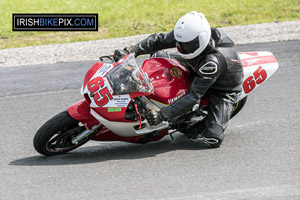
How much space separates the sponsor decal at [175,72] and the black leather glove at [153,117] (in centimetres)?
48

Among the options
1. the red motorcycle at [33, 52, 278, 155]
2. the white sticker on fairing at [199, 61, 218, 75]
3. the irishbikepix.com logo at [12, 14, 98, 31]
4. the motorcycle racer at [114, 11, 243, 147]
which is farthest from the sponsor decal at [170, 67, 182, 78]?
the irishbikepix.com logo at [12, 14, 98, 31]

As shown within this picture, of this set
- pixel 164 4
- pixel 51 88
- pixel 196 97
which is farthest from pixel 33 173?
pixel 164 4

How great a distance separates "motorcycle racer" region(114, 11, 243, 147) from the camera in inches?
215

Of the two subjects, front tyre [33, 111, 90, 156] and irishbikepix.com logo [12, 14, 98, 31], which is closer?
front tyre [33, 111, 90, 156]

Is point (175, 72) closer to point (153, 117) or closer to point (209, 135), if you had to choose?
point (153, 117)

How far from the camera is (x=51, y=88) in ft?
28.1

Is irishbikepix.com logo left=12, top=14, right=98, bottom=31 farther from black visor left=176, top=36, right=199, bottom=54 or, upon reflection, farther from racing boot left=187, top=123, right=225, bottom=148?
black visor left=176, top=36, right=199, bottom=54

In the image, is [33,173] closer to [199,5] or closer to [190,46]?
[190,46]

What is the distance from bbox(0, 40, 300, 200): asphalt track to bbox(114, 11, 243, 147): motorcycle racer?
270 mm

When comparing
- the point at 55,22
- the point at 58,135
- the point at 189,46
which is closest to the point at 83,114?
the point at 58,135

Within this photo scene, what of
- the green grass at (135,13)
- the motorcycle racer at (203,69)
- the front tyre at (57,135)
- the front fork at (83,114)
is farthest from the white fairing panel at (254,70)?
the green grass at (135,13)

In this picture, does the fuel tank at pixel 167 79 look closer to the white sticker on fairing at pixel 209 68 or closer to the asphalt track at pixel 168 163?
the white sticker on fairing at pixel 209 68

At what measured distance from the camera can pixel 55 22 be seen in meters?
13.6

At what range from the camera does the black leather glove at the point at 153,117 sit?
5.38m
